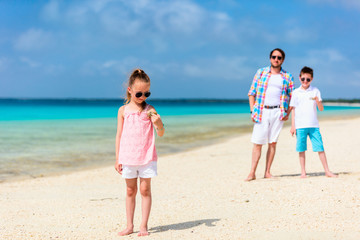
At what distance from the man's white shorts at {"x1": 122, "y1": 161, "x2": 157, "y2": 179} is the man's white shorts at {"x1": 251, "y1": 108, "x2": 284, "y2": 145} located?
2932 millimetres

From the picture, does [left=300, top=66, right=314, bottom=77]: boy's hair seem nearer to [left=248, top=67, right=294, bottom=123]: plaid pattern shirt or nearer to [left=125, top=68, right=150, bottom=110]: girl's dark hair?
[left=248, top=67, right=294, bottom=123]: plaid pattern shirt

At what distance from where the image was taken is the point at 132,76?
3.82 m

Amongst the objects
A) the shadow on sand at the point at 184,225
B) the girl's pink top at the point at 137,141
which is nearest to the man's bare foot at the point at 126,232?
the shadow on sand at the point at 184,225

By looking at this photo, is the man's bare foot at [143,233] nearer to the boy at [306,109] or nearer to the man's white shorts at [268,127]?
the man's white shorts at [268,127]

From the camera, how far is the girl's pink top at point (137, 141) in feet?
12.2

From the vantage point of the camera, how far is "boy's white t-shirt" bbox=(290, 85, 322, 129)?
20.6ft

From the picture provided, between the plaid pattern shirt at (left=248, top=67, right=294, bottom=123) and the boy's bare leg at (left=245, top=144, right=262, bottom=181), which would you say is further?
the boy's bare leg at (left=245, top=144, right=262, bottom=181)

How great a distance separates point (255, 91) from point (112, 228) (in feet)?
10.8

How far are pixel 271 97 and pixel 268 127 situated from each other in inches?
19.1

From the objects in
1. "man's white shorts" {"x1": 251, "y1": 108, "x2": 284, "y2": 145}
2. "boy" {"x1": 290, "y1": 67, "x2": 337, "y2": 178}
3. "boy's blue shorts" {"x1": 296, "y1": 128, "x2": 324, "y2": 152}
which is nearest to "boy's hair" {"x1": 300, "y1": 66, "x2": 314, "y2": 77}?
"boy" {"x1": 290, "y1": 67, "x2": 337, "y2": 178}

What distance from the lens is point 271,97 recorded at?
6.17 meters

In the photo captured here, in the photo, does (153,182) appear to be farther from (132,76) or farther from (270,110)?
(132,76)

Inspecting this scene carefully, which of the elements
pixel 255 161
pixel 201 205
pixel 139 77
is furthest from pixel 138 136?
pixel 255 161

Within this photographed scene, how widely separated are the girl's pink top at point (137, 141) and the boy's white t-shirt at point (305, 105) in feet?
10.9
